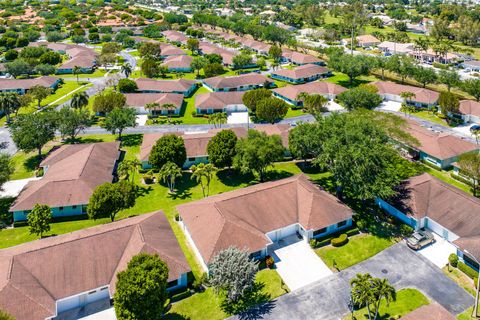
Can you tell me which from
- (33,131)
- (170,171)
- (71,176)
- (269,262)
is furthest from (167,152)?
(33,131)

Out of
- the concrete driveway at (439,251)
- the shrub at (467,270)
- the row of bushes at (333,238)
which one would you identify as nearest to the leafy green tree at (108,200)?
the row of bushes at (333,238)

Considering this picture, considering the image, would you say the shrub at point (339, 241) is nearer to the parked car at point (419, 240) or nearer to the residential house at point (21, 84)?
the parked car at point (419, 240)

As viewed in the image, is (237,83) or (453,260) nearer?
(453,260)

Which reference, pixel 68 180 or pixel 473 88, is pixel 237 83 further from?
pixel 68 180

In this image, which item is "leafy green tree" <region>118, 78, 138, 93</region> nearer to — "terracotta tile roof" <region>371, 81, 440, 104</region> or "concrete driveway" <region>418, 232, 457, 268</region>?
"terracotta tile roof" <region>371, 81, 440, 104</region>

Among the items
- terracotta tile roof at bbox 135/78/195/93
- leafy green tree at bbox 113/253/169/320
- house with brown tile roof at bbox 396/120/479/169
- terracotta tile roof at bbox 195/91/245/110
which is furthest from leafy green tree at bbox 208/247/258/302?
terracotta tile roof at bbox 135/78/195/93

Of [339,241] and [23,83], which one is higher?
[23,83]
